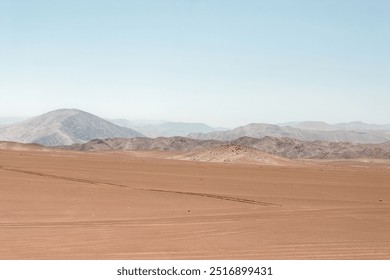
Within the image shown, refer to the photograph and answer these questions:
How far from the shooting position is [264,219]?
1298cm

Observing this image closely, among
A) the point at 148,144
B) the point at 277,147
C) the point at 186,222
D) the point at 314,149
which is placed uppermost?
the point at 148,144

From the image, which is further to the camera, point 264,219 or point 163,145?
point 163,145

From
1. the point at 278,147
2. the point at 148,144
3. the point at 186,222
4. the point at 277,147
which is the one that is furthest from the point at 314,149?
the point at 186,222

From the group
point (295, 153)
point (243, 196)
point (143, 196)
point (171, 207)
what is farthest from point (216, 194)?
point (295, 153)

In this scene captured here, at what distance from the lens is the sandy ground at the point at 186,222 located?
29.6 feet

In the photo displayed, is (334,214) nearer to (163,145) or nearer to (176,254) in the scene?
(176,254)

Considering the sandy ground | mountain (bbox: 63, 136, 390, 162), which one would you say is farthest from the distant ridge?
the sandy ground

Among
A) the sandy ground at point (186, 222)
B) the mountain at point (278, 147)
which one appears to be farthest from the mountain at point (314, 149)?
the sandy ground at point (186, 222)

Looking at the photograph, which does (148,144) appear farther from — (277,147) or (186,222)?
(186,222)

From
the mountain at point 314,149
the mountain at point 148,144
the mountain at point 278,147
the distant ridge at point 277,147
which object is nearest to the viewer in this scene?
the mountain at point 314,149

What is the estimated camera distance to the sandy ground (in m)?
9.03

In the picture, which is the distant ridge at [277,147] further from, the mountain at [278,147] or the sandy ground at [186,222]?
the sandy ground at [186,222]

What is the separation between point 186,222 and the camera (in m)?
12.3

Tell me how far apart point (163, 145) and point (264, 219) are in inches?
3827
